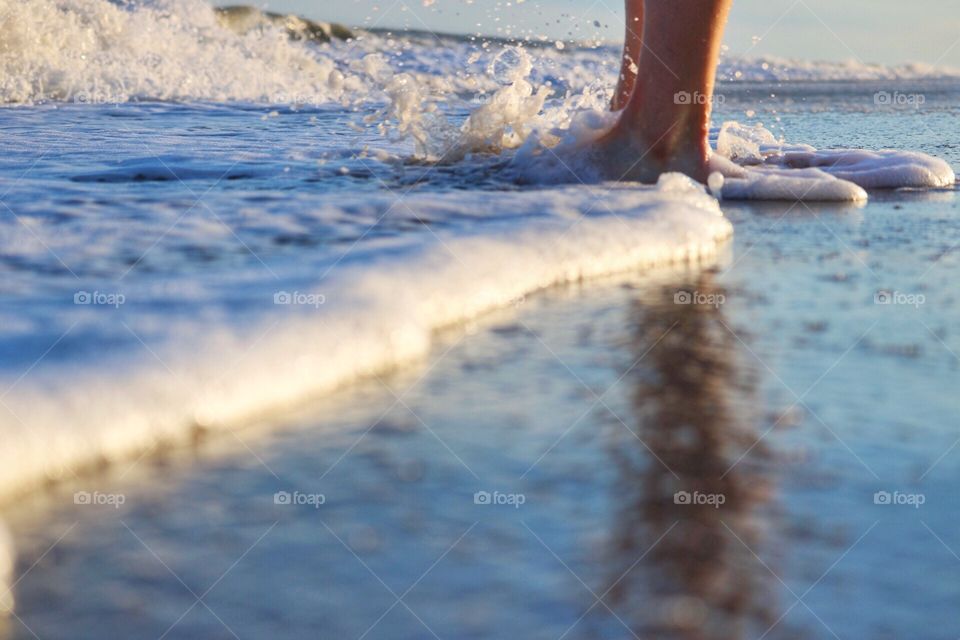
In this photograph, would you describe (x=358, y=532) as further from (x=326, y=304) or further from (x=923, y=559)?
(x=326, y=304)

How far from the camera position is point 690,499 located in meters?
1.36

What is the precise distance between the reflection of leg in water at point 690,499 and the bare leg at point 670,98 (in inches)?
84.3

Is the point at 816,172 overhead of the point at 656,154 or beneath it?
beneath

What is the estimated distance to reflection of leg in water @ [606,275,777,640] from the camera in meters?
1.07

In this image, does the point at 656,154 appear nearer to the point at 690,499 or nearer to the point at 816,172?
the point at 816,172

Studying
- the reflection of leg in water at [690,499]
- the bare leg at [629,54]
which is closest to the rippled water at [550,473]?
the reflection of leg in water at [690,499]

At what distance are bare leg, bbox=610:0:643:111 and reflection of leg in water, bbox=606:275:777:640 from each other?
3.10 m

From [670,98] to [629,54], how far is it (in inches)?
40.4

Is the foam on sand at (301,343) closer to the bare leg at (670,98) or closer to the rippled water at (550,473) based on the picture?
the rippled water at (550,473)

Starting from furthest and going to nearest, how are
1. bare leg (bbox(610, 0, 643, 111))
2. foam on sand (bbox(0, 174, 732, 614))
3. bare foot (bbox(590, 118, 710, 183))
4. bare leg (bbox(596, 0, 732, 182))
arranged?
bare leg (bbox(610, 0, 643, 111)), bare foot (bbox(590, 118, 710, 183)), bare leg (bbox(596, 0, 732, 182)), foam on sand (bbox(0, 174, 732, 614))

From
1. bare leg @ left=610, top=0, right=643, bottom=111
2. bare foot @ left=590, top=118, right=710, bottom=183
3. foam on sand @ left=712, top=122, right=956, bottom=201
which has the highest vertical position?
bare leg @ left=610, top=0, right=643, bottom=111

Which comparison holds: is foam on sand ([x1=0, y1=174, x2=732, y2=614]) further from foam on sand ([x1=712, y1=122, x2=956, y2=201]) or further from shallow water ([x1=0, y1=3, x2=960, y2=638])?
foam on sand ([x1=712, y1=122, x2=956, y2=201])

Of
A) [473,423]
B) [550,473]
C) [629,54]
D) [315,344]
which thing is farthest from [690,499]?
[629,54]

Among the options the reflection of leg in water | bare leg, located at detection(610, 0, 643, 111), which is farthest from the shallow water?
bare leg, located at detection(610, 0, 643, 111)
